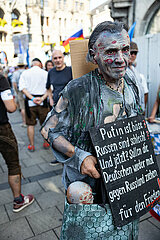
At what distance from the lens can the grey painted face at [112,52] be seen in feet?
4.16

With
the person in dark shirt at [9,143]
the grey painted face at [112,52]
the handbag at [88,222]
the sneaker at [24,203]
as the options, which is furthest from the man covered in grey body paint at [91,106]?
the sneaker at [24,203]

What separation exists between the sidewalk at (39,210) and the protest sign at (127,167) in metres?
1.23

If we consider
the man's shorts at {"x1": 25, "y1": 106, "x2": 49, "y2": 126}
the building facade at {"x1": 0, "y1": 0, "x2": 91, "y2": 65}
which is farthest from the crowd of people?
the building facade at {"x1": 0, "y1": 0, "x2": 91, "y2": 65}

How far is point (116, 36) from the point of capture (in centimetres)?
128

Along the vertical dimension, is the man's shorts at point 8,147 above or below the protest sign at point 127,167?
below

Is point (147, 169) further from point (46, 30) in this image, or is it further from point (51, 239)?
point (46, 30)

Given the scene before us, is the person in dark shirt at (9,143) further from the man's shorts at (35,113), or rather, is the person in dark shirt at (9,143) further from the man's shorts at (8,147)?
the man's shorts at (35,113)

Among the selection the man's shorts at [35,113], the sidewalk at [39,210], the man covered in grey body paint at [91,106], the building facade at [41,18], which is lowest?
the sidewalk at [39,210]

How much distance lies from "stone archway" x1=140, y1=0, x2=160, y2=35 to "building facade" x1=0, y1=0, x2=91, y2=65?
34831 mm

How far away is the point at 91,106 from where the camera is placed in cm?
133

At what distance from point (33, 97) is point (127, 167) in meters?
3.99

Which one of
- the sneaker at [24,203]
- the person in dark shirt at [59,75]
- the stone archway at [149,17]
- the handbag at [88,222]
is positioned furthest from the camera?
the stone archway at [149,17]

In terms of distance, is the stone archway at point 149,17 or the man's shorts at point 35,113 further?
the stone archway at point 149,17

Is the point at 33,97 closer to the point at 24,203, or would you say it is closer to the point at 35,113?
the point at 35,113
